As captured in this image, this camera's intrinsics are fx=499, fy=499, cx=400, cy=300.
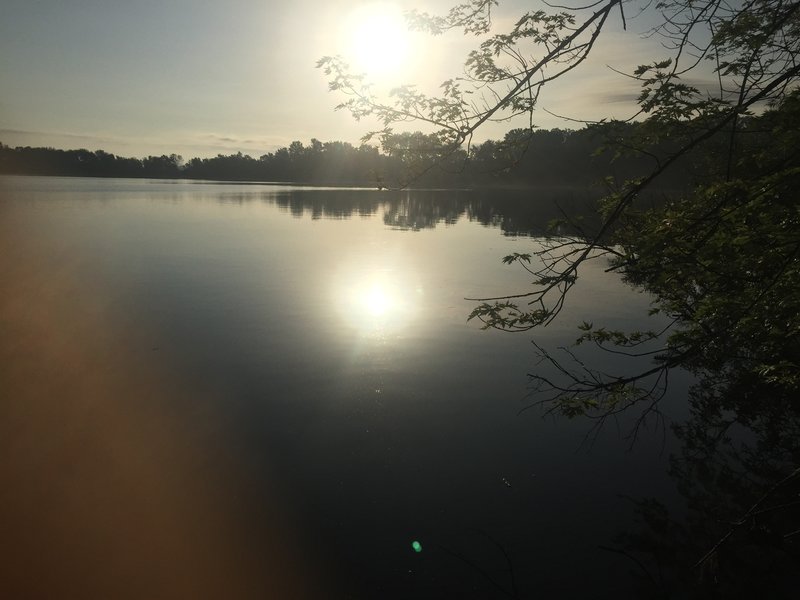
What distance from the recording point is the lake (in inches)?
227

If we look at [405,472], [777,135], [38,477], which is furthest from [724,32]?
[38,477]

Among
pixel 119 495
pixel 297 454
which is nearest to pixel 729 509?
pixel 297 454

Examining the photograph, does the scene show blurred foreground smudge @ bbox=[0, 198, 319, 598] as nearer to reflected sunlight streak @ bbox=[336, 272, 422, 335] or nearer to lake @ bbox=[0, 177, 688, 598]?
lake @ bbox=[0, 177, 688, 598]

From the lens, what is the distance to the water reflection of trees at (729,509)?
566 cm

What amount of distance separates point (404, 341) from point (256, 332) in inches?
153

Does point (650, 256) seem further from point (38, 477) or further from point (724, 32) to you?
point (38, 477)


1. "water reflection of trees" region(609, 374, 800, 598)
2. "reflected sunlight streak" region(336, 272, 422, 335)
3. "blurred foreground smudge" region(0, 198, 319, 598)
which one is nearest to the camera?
"blurred foreground smudge" region(0, 198, 319, 598)

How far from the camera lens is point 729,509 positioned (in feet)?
23.0

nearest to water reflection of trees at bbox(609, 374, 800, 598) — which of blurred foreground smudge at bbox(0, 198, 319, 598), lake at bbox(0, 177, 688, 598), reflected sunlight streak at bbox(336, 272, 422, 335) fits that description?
lake at bbox(0, 177, 688, 598)

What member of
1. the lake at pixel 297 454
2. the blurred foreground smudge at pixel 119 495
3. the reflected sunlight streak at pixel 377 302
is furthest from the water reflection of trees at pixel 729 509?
the reflected sunlight streak at pixel 377 302

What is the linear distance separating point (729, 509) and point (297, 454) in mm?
6320

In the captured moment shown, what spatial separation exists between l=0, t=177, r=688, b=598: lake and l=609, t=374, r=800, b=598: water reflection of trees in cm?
34

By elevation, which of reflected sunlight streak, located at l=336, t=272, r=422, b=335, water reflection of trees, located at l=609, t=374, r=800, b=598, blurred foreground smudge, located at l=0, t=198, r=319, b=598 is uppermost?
water reflection of trees, located at l=609, t=374, r=800, b=598

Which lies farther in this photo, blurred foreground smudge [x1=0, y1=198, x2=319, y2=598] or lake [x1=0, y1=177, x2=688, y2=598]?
lake [x1=0, y1=177, x2=688, y2=598]
